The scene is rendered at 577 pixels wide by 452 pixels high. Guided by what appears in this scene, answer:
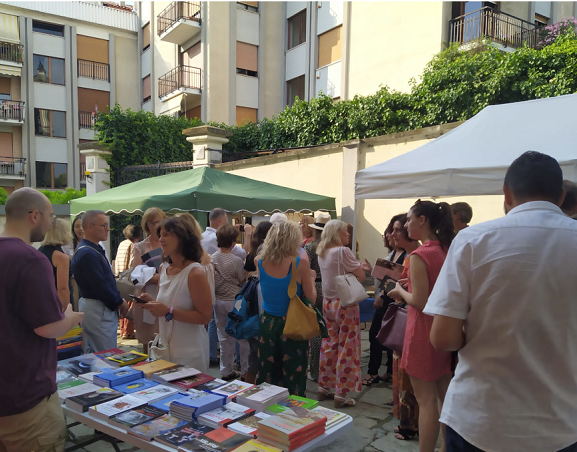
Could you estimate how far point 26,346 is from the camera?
1949mm

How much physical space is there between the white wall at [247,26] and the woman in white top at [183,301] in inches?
709

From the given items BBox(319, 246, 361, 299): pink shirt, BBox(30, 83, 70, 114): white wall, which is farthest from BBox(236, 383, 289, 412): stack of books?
BBox(30, 83, 70, 114): white wall

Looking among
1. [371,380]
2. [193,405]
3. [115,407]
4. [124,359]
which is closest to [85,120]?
[371,380]

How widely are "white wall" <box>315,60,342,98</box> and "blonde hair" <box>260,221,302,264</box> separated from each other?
13.8m

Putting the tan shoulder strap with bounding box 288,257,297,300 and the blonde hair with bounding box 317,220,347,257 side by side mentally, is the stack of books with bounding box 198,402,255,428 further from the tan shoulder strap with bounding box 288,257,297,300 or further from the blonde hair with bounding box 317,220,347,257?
the blonde hair with bounding box 317,220,347,257

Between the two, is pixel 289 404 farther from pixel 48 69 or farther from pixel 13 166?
pixel 48 69

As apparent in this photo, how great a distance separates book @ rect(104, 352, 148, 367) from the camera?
9.25 ft

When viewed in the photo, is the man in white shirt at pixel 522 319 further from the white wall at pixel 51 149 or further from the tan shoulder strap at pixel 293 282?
the white wall at pixel 51 149

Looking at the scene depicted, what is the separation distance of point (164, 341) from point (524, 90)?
998 centimetres

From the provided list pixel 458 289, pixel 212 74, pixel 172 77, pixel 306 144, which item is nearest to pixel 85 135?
pixel 172 77

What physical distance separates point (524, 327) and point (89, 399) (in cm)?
219

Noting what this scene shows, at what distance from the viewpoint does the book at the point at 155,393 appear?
2.24 meters

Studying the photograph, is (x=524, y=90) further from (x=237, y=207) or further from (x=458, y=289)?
(x=458, y=289)

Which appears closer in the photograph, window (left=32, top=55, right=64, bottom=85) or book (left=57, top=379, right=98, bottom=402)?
book (left=57, top=379, right=98, bottom=402)
